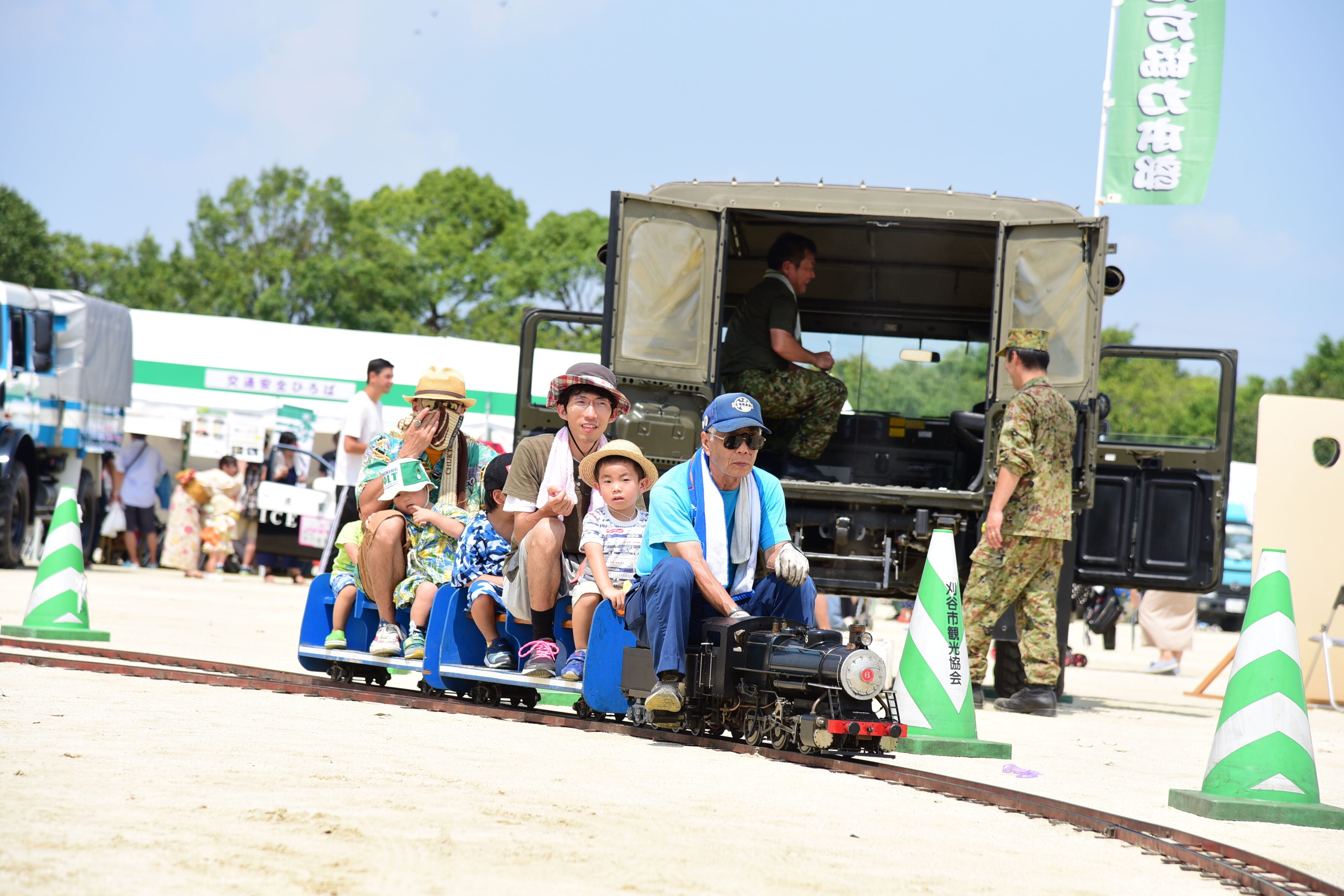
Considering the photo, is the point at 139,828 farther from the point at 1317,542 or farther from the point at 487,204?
the point at 487,204

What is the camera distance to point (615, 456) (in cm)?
619

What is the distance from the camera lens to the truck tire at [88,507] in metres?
17.0

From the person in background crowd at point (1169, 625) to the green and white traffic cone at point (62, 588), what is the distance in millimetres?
10350

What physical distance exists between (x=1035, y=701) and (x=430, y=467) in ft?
12.9

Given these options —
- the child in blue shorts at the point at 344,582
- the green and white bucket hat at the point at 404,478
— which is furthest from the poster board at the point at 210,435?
the green and white bucket hat at the point at 404,478

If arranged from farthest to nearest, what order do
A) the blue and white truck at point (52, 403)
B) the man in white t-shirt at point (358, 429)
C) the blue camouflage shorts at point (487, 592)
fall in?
the blue and white truck at point (52, 403)
the man in white t-shirt at point (358, 429)
the blue camouflage shorts at point (487, 592)

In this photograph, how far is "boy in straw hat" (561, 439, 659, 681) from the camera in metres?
6.17

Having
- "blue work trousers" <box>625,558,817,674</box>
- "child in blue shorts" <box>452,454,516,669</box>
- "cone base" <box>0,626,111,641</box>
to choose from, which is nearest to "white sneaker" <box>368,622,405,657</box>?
"child in blue shorts" <box>452,454,516,669</box>

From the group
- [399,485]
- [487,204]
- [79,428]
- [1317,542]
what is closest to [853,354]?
[1317,542]

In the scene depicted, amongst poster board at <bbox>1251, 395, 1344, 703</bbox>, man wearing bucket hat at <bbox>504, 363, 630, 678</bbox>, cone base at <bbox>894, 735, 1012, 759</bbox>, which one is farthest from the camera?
poster board at <bbox>1251, 395, 1344, 703</bbox>

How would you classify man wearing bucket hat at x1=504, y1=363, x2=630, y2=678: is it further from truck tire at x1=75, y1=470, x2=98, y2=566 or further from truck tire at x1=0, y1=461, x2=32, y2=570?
truck tire at x1=75, y1=470, x2=98, y2=566

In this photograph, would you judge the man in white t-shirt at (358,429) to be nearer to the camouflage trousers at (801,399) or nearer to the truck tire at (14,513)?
the camouflage trousers at (801,399)

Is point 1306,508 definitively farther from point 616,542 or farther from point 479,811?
point 479,811

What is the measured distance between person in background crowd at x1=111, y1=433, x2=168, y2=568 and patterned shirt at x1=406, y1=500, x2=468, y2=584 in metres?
12.7
